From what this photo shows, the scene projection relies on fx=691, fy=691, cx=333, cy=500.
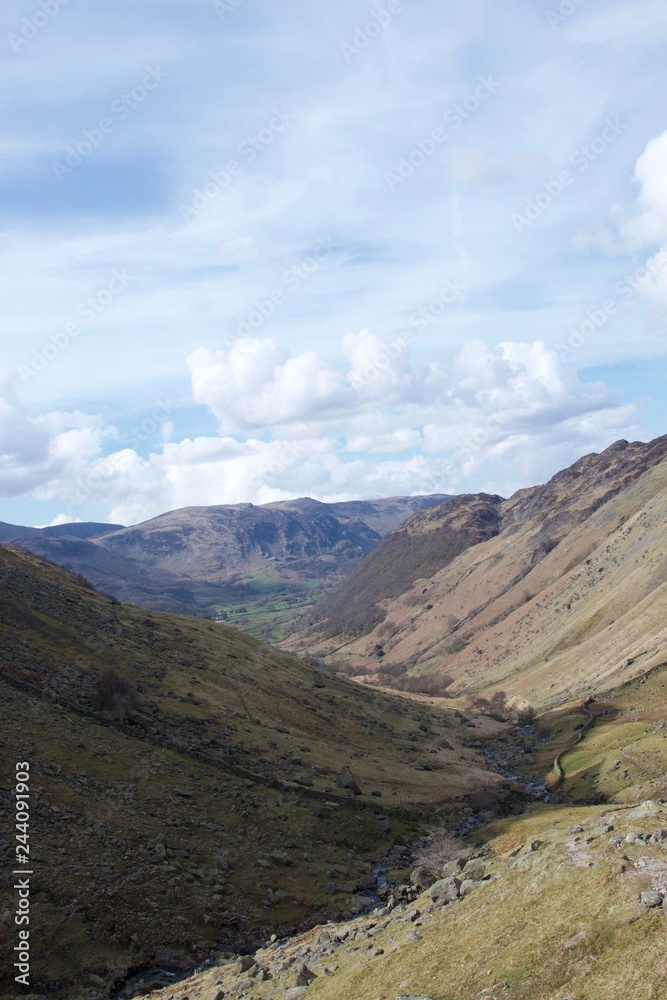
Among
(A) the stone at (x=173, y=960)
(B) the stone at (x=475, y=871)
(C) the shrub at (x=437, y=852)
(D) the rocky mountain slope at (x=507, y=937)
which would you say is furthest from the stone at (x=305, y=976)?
(C) the shrub at (x=437, y=852)

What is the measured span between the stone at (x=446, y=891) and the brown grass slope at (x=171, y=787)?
1201cm

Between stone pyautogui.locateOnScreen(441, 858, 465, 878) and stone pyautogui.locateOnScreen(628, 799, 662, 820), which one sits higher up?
stone pyautogui.locateOnScreen(628, 799, 662, 820)

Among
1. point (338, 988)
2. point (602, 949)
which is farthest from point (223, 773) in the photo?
point (602, 949)

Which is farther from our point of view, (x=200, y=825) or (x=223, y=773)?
(x=223, y=773)

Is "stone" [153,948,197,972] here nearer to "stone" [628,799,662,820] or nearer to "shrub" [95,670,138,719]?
"stone" [628,799,662,820]

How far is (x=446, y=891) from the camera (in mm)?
33875

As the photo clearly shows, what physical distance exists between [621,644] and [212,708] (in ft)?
275

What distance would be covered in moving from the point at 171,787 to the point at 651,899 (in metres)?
40.1

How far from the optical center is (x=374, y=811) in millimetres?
62781

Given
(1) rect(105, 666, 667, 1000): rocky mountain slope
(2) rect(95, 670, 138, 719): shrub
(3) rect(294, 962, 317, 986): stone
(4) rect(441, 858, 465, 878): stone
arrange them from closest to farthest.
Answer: (1) rect(105, 666, 667, 1000): rocky mountain slope → (3) rect(294, 962, 317, 986): stone → (4) rect(441, 858, 465, 878): stone → (2) rect(95, 670, 138, 719): shrub

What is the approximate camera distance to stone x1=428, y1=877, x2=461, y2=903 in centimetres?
3324

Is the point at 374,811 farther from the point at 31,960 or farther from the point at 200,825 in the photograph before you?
the point at 31,960

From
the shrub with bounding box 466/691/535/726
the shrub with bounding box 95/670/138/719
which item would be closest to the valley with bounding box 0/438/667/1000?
the shrub with bounding box 95/670/138/719

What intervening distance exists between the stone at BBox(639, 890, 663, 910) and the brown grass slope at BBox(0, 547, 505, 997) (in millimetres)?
25103
